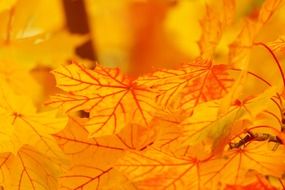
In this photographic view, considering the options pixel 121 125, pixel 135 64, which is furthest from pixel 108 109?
pixel 135 64

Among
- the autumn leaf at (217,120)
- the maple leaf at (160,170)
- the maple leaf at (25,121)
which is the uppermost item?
the maple leaf at (25,121)

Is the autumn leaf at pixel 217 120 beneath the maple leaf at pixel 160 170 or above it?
above

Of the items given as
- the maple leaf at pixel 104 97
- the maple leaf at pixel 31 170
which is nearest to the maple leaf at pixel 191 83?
the maple leaf at pixel 104 97

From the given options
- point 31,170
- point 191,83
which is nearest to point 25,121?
point 31,170

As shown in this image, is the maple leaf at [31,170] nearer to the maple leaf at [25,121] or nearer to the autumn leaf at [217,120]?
the maple leaf at [25,121]

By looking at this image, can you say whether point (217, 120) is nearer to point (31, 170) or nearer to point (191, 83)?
point (191, 83)
